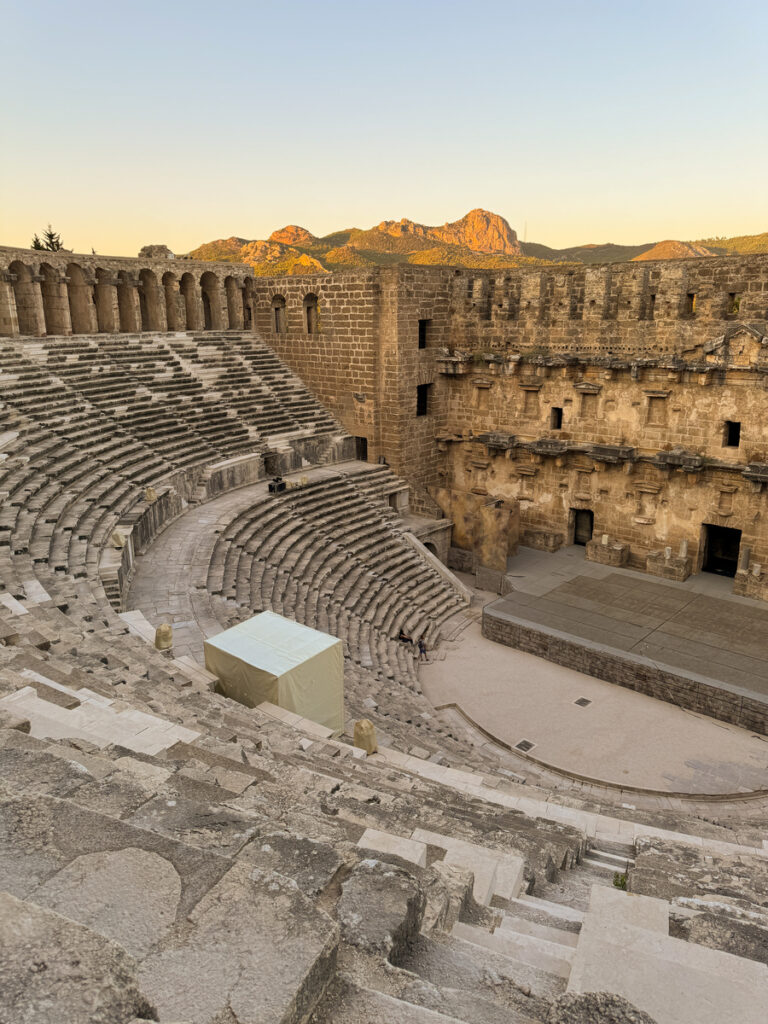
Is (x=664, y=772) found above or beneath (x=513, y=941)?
beneath

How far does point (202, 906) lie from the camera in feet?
7.66

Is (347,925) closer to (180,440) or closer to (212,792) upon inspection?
(212,792)

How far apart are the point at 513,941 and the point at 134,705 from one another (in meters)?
4.36

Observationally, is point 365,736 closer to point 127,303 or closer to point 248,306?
point 127,303

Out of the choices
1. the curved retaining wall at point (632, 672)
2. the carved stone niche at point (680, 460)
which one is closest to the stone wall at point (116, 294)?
the curved retaining wall at point (632, 672)

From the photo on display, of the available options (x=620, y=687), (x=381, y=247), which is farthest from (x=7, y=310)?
(x=381, y=247)

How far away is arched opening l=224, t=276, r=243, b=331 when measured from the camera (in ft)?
75.7

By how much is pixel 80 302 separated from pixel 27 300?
5.58 ft

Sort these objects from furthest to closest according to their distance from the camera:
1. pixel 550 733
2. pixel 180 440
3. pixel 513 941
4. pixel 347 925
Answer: pixel 180 440, pixel 550 733, pixel 513 941, pixel 347 925

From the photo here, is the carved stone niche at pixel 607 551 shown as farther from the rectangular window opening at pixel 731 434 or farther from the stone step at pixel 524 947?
the stone step at pixel 524 947

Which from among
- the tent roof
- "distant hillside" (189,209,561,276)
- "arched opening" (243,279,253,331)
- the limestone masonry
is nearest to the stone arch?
the limestone masonry

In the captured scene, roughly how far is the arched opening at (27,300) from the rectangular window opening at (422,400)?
10.5 meters

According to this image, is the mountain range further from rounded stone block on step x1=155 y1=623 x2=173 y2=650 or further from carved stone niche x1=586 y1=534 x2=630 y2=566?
rounded stone block on step x1=155 y1=623 x2=173 y2=650

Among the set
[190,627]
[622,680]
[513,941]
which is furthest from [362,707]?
[513,941]
